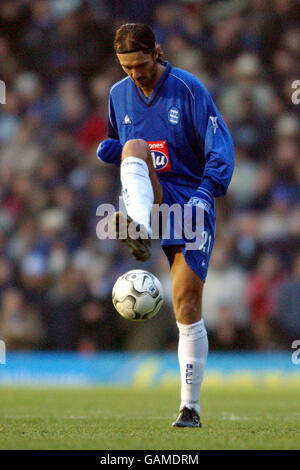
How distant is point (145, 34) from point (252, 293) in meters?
5.85

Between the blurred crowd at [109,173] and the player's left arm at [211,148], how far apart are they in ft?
17.2

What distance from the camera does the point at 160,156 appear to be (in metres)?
5.24

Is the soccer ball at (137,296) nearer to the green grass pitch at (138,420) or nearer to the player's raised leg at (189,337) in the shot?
the player's raised leg at (189,337)

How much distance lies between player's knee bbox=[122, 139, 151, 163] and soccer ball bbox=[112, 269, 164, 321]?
693 millimetres

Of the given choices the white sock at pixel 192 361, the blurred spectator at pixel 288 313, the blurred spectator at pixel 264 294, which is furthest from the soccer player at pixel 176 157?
the blurred spectator at pixel 264 294

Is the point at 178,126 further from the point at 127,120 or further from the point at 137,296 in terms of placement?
the point at 137,296

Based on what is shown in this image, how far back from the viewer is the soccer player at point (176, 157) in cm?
486

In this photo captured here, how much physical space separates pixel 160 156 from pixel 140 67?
0.55m

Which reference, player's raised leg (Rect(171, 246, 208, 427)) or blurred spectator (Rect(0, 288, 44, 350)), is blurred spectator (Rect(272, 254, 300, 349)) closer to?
blurred spectator (Rect(0, 288, 44, 350))

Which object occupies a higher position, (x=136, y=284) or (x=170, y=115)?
(x=170, y=115)

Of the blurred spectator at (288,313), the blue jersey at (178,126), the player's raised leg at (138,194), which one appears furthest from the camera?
the blurred spectator at (288,313)

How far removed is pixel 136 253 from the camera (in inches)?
173

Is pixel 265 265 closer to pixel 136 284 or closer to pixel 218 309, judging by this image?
pixel 218 309
